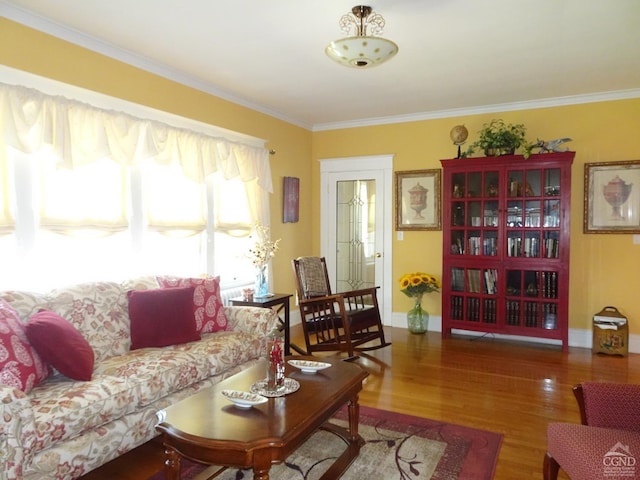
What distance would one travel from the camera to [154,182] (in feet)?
11.8

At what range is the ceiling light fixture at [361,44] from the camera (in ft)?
8.08

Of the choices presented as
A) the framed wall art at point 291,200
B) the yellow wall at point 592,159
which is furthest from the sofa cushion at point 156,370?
the yellow wall at point 592,159

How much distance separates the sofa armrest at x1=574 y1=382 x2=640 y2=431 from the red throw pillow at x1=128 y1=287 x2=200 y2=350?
227cm

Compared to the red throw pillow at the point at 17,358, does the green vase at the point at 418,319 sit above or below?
below

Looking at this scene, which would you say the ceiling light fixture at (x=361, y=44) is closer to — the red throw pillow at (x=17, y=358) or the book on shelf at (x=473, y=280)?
the red throw pillow at (x=17, y=358)

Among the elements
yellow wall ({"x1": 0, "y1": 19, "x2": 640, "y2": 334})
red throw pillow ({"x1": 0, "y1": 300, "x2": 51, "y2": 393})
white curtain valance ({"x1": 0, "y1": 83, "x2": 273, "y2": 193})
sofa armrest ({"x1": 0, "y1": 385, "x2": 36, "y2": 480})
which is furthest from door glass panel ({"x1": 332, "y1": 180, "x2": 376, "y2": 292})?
sofa armrest ({"x1": 0, "y1": 385, "x2": 36, "y2": 480})

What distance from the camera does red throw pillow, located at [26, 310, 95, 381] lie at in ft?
7.04

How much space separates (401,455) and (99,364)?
1.75 meters

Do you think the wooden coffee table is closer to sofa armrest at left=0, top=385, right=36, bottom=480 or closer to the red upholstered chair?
sofa armrest at left=0, top=385, right=36, bottom=480

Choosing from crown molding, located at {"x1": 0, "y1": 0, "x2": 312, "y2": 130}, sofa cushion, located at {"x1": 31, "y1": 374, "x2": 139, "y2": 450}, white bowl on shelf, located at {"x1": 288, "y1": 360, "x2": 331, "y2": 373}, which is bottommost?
sofa cushion, located at {"x1": 31, "y1": 374, "x2": 139, "y2": 450}

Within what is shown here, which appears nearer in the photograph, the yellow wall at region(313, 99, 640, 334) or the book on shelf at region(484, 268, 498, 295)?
the yellow wall at region(313, 99, 640, 334)

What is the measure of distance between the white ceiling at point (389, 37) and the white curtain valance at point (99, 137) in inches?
18.2

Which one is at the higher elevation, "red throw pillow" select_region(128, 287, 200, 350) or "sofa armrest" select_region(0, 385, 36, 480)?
"red throw pillow" select_region(128, 287, 200, 350)

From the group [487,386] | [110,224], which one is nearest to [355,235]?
[487,386]
